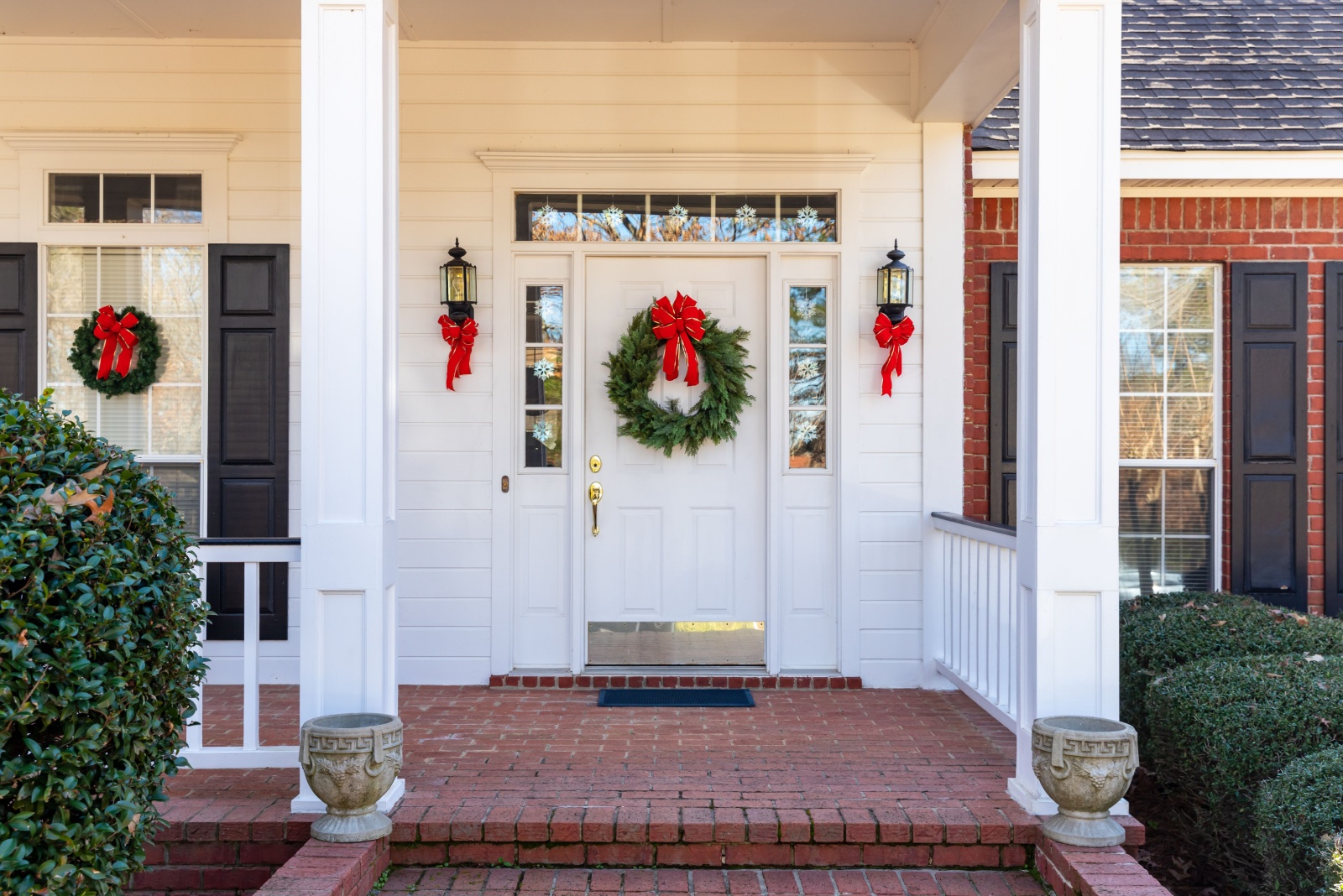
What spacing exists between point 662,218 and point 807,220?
2.39 ft

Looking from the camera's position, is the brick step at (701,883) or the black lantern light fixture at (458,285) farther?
the black lantern light fixture at (458,285)

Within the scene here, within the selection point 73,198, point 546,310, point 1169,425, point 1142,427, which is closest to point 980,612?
point 1142,427

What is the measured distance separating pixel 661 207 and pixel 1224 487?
3333mm

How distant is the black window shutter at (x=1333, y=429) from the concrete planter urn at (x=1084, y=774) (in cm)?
318

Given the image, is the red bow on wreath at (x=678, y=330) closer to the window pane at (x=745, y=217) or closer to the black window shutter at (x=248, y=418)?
the window pane at (x=745, y=217)

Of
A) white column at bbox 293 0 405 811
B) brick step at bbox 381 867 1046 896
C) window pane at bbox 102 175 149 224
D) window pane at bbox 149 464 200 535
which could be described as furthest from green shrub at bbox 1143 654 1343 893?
window pane at bbox 102 175 149 224

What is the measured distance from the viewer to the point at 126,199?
5105 millimetres

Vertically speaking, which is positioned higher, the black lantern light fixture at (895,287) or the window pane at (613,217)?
the window pane at (613,217)

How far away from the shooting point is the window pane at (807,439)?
5199 millimetres

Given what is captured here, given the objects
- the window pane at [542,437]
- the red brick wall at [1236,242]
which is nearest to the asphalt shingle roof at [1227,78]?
the red brick wall at [1236,242]

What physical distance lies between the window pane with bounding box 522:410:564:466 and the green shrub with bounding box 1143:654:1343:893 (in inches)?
112

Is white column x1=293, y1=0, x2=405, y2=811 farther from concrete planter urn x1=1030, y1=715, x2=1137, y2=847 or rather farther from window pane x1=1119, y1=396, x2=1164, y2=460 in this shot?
Result: window pane x1=1119, y1=396, x2=1164, y2=460

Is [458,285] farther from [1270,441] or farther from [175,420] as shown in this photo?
[1270,441]

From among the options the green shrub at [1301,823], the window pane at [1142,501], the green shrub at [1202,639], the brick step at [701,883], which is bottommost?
the brick step at [701,883]
